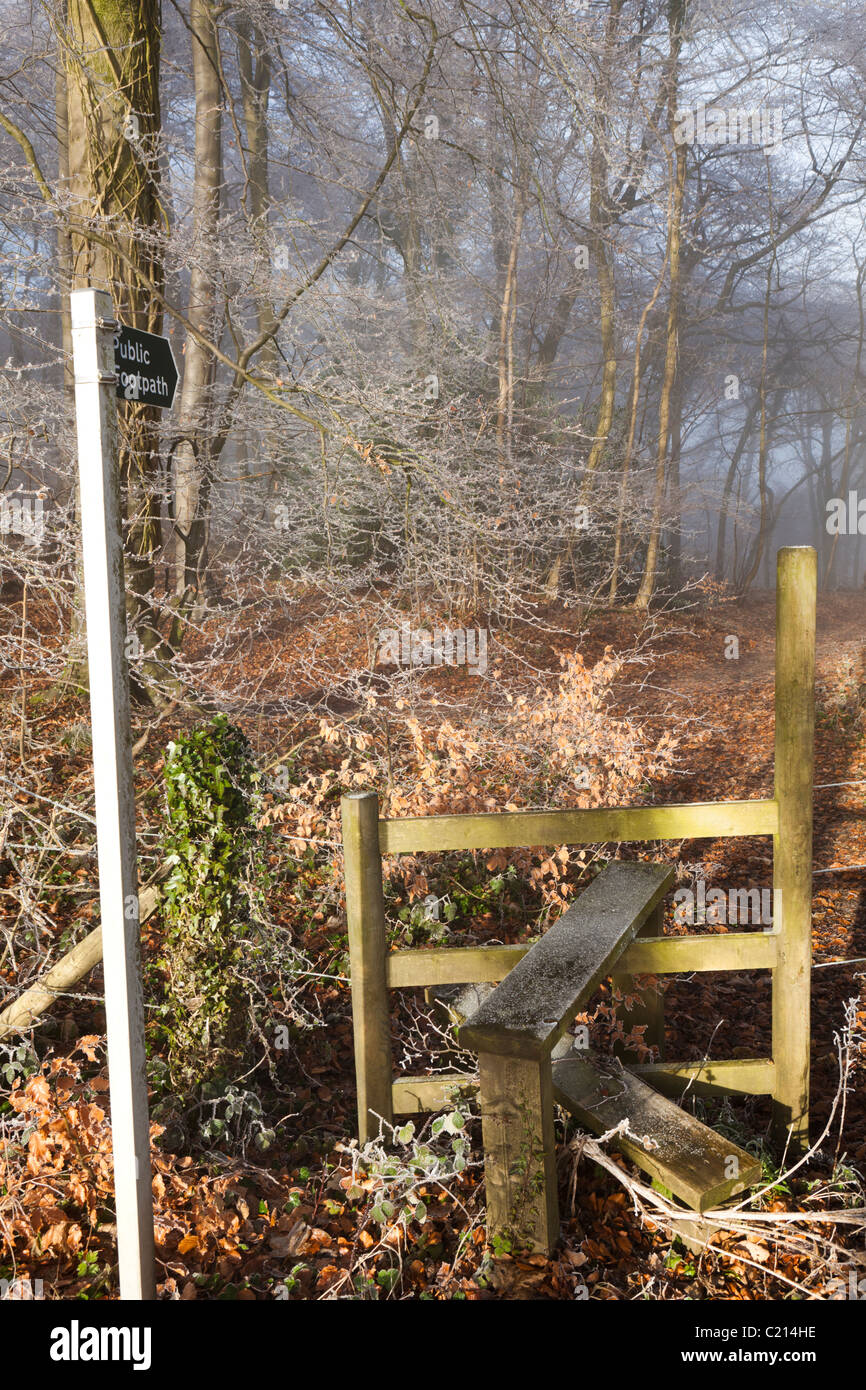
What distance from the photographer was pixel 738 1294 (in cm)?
292

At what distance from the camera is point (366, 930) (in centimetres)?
356

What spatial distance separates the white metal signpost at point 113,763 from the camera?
230 cm

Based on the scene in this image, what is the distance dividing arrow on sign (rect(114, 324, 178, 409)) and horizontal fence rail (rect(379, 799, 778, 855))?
1.77 m

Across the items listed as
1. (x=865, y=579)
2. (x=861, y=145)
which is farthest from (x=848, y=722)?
(x=865, y=579)

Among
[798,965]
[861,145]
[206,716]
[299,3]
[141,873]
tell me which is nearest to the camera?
[798,965]

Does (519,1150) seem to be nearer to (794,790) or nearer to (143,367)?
(794,790)

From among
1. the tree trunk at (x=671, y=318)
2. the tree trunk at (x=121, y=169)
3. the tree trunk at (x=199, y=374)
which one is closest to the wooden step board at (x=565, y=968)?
the tree trunk at (x=121, y=169)

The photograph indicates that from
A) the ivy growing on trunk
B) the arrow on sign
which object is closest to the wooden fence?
the ivy growing on trunk

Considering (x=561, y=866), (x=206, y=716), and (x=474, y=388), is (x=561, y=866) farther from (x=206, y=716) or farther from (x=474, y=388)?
(x=474, y=388)

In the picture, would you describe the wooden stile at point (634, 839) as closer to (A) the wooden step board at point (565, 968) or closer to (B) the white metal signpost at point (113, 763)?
(A) the wooden step board at point (565, 968)

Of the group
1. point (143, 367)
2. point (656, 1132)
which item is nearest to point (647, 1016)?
point (656, 1132)

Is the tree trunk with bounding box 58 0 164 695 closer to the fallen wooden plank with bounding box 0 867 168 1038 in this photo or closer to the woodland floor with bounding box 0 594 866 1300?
the woodland floor with bounding box 0 594 866 1300

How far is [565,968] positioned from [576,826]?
23.7 inches

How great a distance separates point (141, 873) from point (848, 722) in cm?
799
